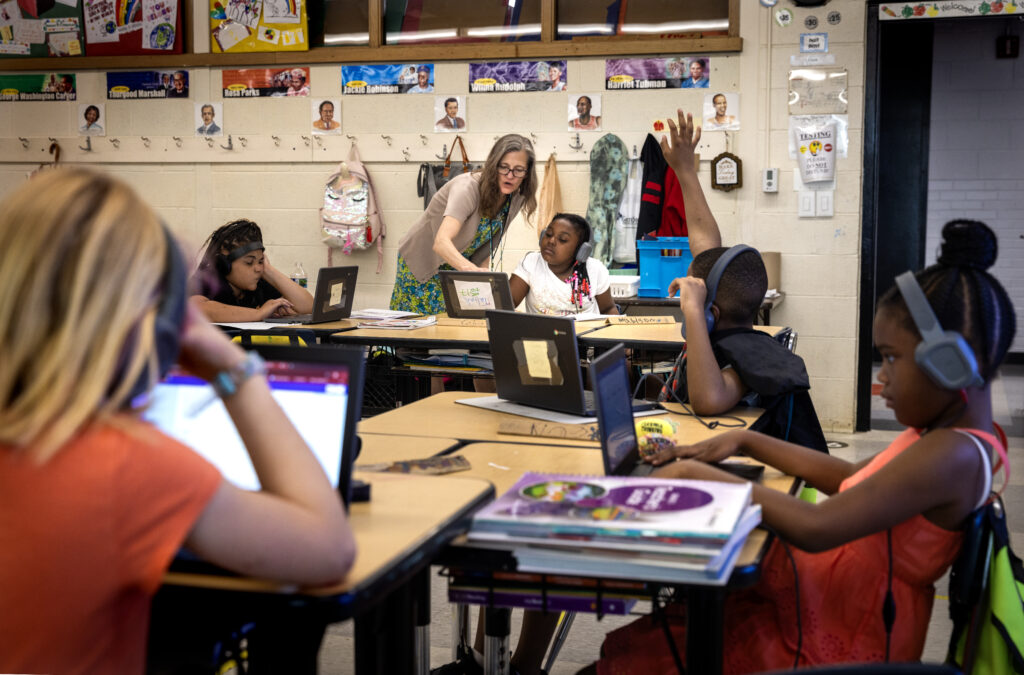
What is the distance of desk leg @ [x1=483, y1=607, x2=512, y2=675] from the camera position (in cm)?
208

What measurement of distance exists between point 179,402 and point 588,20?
5042 mm

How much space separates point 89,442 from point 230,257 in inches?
141

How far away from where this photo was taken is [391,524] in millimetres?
1319

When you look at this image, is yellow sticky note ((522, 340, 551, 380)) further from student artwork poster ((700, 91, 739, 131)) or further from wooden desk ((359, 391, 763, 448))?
student artwork poster ((700, 91, 739, 131))

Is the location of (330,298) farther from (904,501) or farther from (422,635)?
(904,501)

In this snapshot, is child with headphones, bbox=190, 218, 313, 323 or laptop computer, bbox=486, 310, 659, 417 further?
child with headphones, bbox=190, 218, 313, 323

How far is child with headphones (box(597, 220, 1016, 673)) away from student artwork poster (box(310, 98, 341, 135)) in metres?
5.07

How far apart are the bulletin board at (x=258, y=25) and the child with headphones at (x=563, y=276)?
2442mm

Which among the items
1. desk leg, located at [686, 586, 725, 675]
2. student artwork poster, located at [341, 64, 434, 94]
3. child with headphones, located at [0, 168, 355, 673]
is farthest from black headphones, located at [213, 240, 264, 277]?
child with headphones, located at [0, 168, 355, 673]

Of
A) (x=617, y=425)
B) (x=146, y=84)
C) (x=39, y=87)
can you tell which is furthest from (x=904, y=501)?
(x=39, y=87)

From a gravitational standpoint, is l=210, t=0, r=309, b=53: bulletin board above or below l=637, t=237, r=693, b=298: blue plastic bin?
above

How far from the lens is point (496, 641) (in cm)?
211

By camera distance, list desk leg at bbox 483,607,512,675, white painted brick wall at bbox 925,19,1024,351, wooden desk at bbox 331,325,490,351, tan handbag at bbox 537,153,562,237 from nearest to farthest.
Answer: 1. desk leg at bbox 483,607,512,675
2. wooden desk at bbox 331,325,490,351
3. tan handbag at bbox 537,153,562,237
4. white painted brick wall at bbox 925,19,1024,351

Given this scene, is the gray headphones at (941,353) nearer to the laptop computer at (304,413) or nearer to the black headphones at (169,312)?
the laptop computer at (304,413)
